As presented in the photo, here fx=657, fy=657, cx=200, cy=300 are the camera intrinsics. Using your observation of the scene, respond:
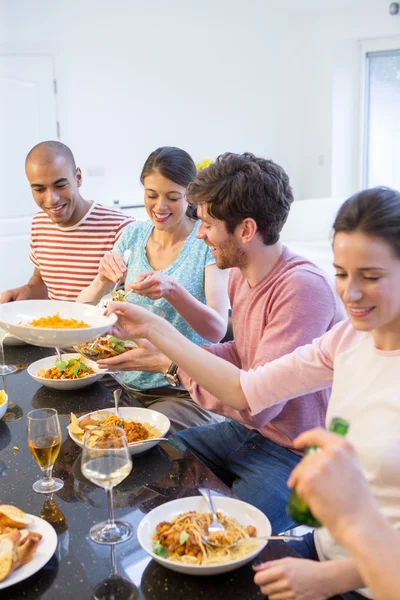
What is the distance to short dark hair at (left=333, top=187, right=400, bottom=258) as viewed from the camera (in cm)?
122

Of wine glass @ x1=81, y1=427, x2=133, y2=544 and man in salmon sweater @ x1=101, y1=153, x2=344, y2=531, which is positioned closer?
wine glass @ x1=81, y1=427, x2=133, y2=544

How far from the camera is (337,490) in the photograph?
2.39 feet

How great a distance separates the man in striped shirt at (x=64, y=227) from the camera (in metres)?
2.91

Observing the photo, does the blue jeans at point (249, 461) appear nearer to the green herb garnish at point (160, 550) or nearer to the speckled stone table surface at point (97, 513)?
the speckled stone table surface at point (97, 513)

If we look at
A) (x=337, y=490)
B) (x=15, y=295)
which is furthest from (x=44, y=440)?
(x=15, y=295)

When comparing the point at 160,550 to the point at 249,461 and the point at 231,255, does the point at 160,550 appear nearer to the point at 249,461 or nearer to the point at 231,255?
the point at 249,461

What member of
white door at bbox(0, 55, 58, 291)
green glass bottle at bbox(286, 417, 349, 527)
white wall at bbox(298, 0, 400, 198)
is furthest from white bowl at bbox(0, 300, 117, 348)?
white wall at bbox(298, 0, 400, 198)

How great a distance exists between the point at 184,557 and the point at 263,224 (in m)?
1.01

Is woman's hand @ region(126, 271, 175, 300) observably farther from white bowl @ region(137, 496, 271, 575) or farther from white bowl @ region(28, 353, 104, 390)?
white bowl @ region(137, 496, 271, 575)

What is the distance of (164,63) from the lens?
6059 millimetres

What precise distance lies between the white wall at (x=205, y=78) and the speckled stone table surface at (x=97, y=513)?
4316mm

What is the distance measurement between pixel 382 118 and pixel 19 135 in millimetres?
3499

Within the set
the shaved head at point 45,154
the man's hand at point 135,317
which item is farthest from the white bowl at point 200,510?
the shaved head at point 45,154

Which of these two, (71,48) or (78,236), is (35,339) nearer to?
(78,236)
